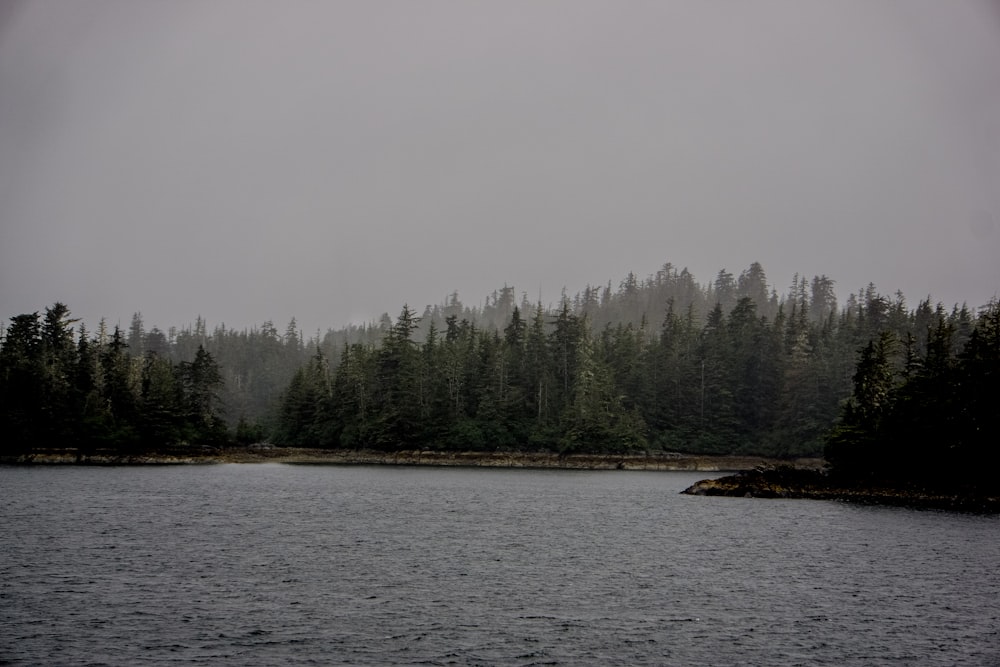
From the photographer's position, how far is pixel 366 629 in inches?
1103

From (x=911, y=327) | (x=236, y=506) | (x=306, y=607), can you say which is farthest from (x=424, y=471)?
(x=911, y=327)

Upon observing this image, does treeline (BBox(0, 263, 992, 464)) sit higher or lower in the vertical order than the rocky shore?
higher

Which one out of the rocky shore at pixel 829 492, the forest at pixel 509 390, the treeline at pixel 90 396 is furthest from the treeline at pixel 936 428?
the treeline at pixel 90 396

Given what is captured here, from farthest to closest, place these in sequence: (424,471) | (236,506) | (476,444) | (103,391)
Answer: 1. (476,444)
2. (103,391)
3. (424,471)
4. (236,506)

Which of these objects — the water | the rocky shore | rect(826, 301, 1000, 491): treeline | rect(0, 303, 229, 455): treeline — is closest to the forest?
rect(0, 303, 229, 455): treeline

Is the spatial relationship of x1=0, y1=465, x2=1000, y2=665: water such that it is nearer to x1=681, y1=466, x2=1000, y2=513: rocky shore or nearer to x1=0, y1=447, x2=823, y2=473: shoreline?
x1=681, y1=466, x2=1000, y2=513: rocky shore

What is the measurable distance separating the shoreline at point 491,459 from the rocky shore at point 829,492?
124 feet

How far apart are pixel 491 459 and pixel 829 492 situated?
2467 inches

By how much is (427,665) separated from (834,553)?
31.9m

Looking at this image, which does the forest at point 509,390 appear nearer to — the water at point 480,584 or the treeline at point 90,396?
the treeline at point 90,396

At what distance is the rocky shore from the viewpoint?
73.7 metres

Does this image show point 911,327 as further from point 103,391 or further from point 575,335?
point 103,391

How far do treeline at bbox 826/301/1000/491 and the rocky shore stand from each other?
1845mm

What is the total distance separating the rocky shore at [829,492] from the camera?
73.7 meters
